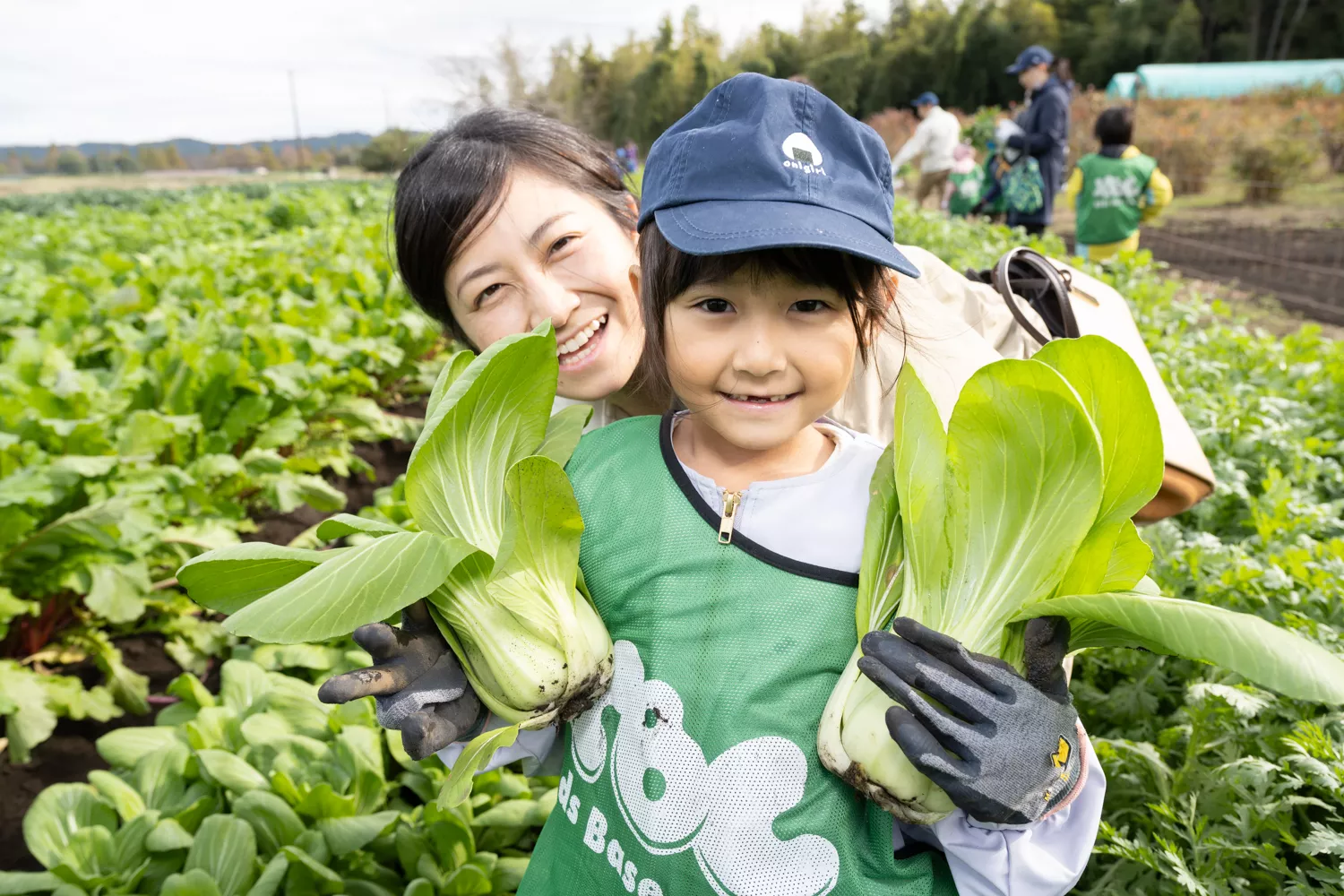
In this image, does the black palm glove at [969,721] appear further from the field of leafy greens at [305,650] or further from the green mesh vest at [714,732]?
the field of leafy greens at [305,650]

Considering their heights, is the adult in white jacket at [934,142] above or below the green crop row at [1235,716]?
above

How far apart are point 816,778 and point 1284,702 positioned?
118cm

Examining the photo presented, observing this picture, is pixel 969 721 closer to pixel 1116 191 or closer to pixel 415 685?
pixel 415 685

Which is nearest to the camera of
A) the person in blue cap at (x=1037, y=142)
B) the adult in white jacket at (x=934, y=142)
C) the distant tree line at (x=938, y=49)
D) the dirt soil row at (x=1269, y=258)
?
the person in blue cap at (x=1037, y=142)

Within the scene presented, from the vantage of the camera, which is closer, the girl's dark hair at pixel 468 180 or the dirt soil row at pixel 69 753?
the girl's dark hair at pixel 468 180

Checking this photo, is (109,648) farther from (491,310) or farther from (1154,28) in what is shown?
(1154,28)

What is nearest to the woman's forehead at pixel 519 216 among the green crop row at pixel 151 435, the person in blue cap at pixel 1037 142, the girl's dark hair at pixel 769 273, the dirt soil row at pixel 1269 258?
the girl's dark hair at pixel 769 273

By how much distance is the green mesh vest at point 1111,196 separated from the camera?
844 centimetres

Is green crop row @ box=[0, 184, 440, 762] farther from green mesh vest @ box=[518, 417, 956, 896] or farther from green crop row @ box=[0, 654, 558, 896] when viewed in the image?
green mesh vest @ box=[518, 417, 956, 896]

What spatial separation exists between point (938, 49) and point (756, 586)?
190 ft

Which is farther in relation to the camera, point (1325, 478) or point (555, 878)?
point (1325, 478)

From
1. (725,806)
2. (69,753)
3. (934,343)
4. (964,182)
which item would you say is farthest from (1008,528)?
(964,182)

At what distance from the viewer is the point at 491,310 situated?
200 centimetres

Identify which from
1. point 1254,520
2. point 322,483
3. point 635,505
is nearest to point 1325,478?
point 1254,520
